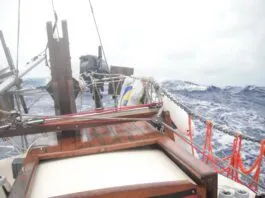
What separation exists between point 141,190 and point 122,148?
993 mm

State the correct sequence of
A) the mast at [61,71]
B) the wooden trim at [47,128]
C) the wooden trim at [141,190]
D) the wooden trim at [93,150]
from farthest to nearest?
the mast at [61,71], the wooden trim at [47,128], the wooden trim at [93,150], the wooden trim at [141,190]

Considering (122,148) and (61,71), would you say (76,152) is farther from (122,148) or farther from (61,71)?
(61,71)

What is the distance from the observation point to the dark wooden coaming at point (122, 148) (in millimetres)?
2359

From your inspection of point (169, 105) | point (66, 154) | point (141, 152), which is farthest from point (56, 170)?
point (169, 105)

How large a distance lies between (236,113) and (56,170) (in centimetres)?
1524

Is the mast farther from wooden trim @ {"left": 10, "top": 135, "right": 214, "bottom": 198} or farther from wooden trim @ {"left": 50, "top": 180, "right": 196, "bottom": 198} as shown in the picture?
wooden trim @ {"left": 50, "top": 180, "right": 196, "bottom": 198}

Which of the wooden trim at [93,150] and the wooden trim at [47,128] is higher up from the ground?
the wooden trim at [47,128]

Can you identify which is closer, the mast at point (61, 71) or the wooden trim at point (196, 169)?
the wooden trim at point (196, 169)

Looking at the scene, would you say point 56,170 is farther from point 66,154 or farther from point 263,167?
point 263,167

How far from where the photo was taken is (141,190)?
7.35 feet

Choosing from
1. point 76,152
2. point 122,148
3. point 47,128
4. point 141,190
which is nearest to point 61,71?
point 47,128

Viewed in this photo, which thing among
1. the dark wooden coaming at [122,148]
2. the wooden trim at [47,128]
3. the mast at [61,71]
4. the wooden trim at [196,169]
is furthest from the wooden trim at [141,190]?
the mast at [61,71]

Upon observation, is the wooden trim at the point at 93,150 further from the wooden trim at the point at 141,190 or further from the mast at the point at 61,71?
the mast at the point at 61,71

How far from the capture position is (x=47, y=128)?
154 inches
